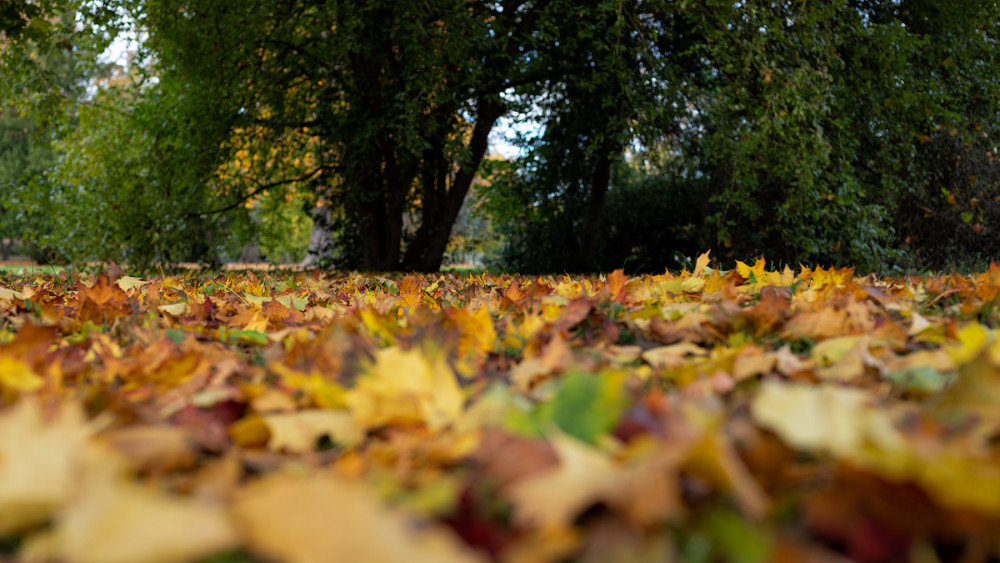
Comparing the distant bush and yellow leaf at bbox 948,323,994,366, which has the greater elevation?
the distant bush

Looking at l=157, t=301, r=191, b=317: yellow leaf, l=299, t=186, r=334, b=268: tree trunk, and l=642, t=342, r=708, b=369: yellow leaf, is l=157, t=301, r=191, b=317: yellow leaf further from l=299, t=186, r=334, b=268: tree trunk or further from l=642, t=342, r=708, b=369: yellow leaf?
l=299, t=186, r=334, b=268: tree trunk

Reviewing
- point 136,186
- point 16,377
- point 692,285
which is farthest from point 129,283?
point 136,186

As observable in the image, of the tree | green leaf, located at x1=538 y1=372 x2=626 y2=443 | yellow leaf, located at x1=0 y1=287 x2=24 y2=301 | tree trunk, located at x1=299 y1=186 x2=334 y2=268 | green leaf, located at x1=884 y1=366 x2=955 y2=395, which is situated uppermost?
the tree

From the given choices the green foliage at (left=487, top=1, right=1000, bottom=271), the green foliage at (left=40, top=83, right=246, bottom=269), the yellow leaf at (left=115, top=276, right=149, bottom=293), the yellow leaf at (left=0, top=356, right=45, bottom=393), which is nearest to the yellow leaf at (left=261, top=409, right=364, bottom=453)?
the yellow leaf at (left=0, top=356, right=45, bottom=393)

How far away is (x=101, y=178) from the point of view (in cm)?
717

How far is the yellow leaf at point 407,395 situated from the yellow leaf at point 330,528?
0.97ft

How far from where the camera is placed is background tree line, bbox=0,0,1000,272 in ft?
22.1

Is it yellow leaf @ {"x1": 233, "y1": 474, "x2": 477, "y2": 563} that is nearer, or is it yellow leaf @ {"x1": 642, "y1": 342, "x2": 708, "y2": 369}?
yellow leaf @ {"x1": 233, "y1": 474, "x2": 477, "y2": 563}

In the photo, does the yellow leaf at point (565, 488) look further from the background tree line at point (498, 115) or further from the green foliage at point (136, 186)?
the green foliage at point (136, 186)

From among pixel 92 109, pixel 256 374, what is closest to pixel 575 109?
pixel 92 109

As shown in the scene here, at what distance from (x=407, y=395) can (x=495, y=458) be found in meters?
0.21

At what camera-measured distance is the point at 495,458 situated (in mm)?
638

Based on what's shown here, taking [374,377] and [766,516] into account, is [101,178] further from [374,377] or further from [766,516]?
[766,516]

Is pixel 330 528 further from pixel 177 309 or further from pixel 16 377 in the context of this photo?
pixel 177 309
